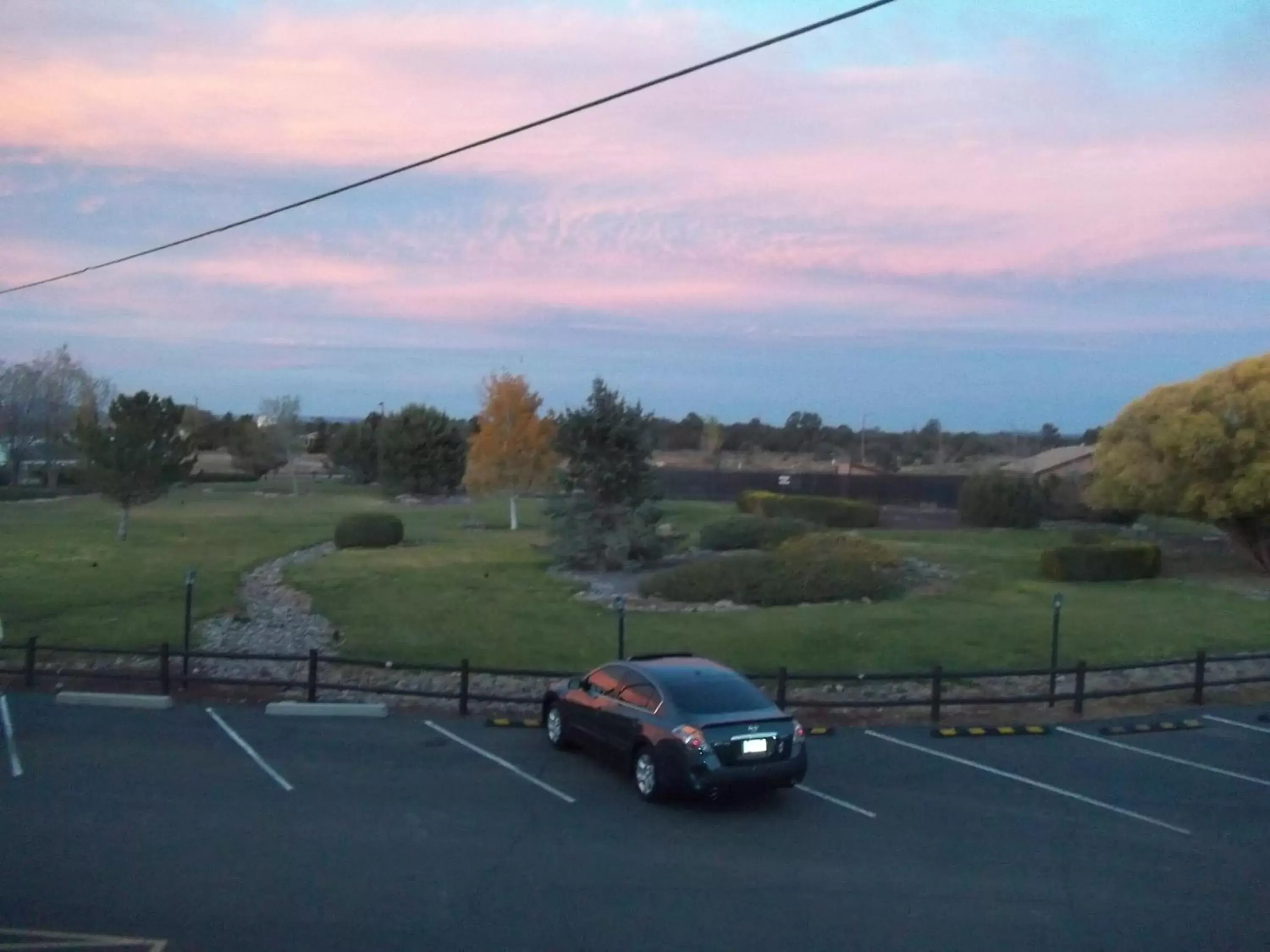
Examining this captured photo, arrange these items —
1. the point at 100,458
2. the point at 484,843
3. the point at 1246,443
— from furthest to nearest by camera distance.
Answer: the point at 100,458, the point at 1246,443, the point at 484,843

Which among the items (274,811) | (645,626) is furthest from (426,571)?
(274,811)

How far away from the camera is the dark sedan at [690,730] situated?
12.4 metres

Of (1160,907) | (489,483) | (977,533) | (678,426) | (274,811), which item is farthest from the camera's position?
(678,426)

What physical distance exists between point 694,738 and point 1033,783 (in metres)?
4.42

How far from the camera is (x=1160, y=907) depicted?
9.84m

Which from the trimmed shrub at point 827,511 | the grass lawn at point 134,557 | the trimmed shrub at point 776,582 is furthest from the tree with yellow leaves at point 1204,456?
the grass lawn at point 134,557

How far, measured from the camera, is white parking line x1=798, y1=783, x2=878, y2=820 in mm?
12656

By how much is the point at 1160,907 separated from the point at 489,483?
46.3m

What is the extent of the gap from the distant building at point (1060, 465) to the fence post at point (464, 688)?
130ft

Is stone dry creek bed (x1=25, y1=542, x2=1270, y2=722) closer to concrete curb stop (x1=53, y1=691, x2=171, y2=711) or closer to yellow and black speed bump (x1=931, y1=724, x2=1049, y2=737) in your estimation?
yellow and black speed bump (x1=931, y1=724, x2=1049, y2=737)

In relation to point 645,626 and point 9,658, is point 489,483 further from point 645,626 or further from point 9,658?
point 9,658

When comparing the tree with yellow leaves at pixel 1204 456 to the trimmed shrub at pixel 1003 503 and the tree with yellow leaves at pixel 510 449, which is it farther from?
the tree with yellow leaves at pixel 510 449

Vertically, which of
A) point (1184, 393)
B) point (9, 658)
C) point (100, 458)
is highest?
point (1184, 393)

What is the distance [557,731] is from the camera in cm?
1536
